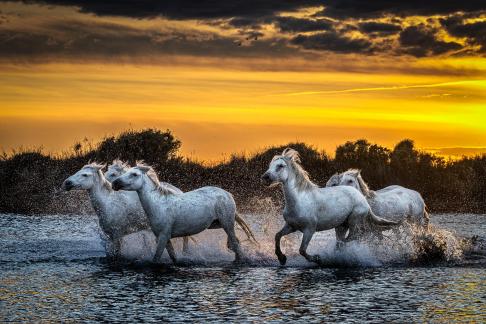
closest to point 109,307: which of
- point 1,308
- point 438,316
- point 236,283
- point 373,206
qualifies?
point 1,308

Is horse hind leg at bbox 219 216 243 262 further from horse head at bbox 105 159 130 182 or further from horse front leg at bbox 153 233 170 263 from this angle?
horse head at bbox 105 159 130 182

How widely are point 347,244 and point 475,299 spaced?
4058 mm

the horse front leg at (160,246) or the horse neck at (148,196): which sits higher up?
the horse neck at (148,196)

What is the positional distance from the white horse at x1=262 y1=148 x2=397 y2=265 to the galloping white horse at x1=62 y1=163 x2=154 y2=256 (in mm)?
2867

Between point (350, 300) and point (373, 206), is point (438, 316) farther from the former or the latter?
point (373, 206)

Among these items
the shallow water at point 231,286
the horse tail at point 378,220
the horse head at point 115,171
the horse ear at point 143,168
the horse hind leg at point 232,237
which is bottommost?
the shallow water at point 231,286

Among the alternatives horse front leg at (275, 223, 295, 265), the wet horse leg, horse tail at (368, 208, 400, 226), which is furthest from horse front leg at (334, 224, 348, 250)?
the wet horse leg

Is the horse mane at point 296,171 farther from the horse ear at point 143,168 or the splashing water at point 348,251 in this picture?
the horse ear at point 143,168

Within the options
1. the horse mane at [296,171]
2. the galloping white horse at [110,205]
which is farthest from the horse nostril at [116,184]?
the horse mane at [296,171]

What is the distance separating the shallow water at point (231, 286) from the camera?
1025 cm

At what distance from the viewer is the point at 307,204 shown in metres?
14.3

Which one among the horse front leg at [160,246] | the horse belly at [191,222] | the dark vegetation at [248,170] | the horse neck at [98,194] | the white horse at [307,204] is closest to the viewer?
the white horse at [307,204]

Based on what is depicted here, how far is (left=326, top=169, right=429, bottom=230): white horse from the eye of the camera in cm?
1622

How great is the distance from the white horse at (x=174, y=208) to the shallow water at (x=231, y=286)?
0.59 meters
